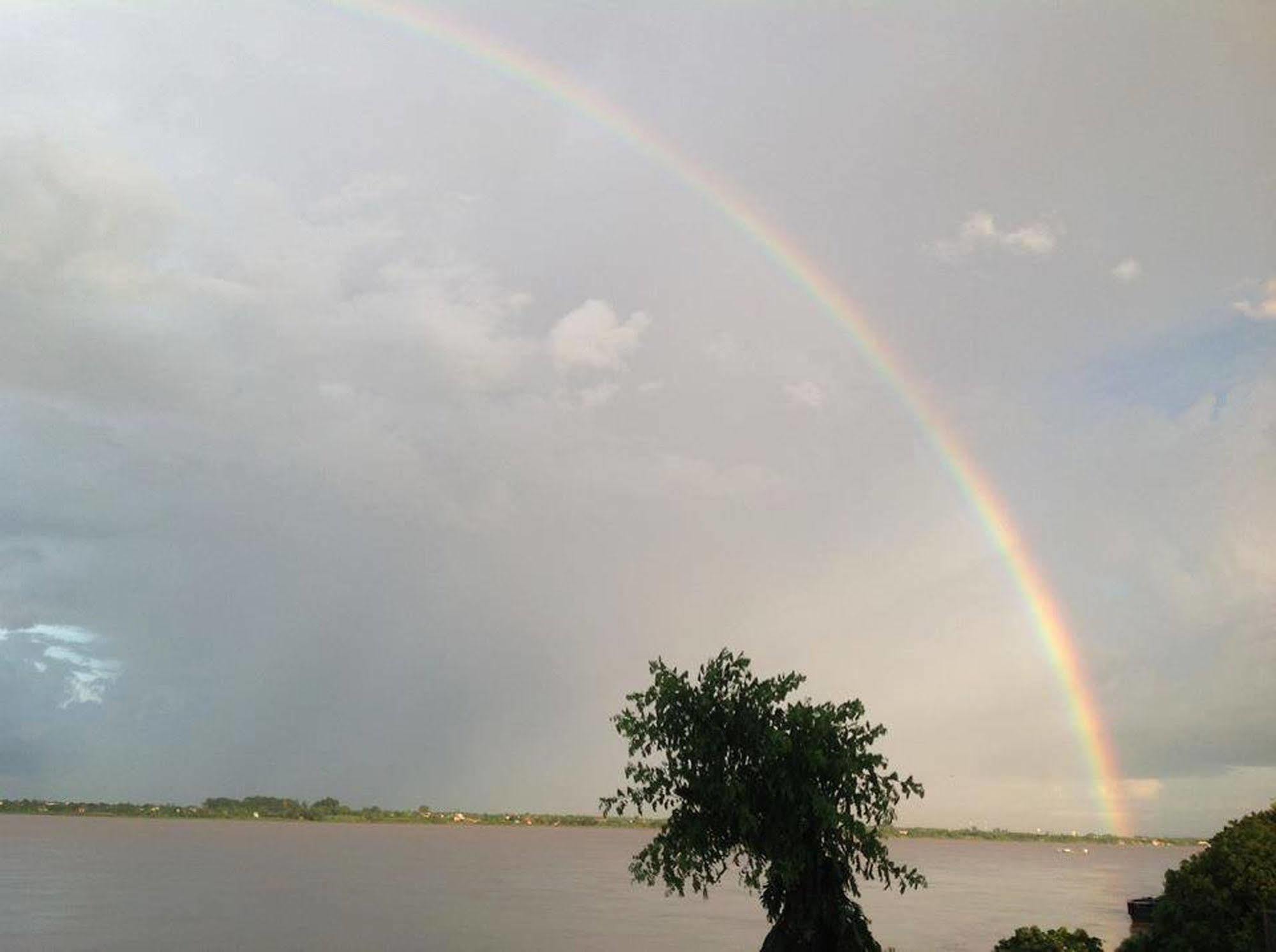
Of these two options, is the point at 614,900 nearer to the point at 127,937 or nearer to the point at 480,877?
the point at 480,877

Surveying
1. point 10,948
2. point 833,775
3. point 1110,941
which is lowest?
point 10,948

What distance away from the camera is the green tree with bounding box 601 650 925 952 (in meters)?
35.8

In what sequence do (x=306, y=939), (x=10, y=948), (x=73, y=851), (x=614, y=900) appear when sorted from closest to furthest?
1. (x=10, y=948)
2. (x=306, y=939)
3. (x=614, y=900)
4. (x=73, y=851)

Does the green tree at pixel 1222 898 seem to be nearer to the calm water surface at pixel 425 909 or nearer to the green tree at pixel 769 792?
the green tree at pixel 769 792

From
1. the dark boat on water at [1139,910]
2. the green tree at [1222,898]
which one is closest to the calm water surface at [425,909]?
the dark boat on water at [1139,910]

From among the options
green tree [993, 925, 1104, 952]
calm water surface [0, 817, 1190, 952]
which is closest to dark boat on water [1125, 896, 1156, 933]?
calm water surface [0, 817, 1190, 952]

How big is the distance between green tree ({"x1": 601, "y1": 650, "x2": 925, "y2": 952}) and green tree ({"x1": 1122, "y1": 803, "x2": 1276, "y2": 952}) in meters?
8.49

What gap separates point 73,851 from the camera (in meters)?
Answer: 189

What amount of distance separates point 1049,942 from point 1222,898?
19.7ft

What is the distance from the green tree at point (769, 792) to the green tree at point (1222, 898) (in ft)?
27.9

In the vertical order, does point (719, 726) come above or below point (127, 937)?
above

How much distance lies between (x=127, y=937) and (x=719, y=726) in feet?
174

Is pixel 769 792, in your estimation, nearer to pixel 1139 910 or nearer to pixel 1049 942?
pixel 1049 942

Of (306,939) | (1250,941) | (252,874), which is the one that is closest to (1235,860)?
(1250,941)
